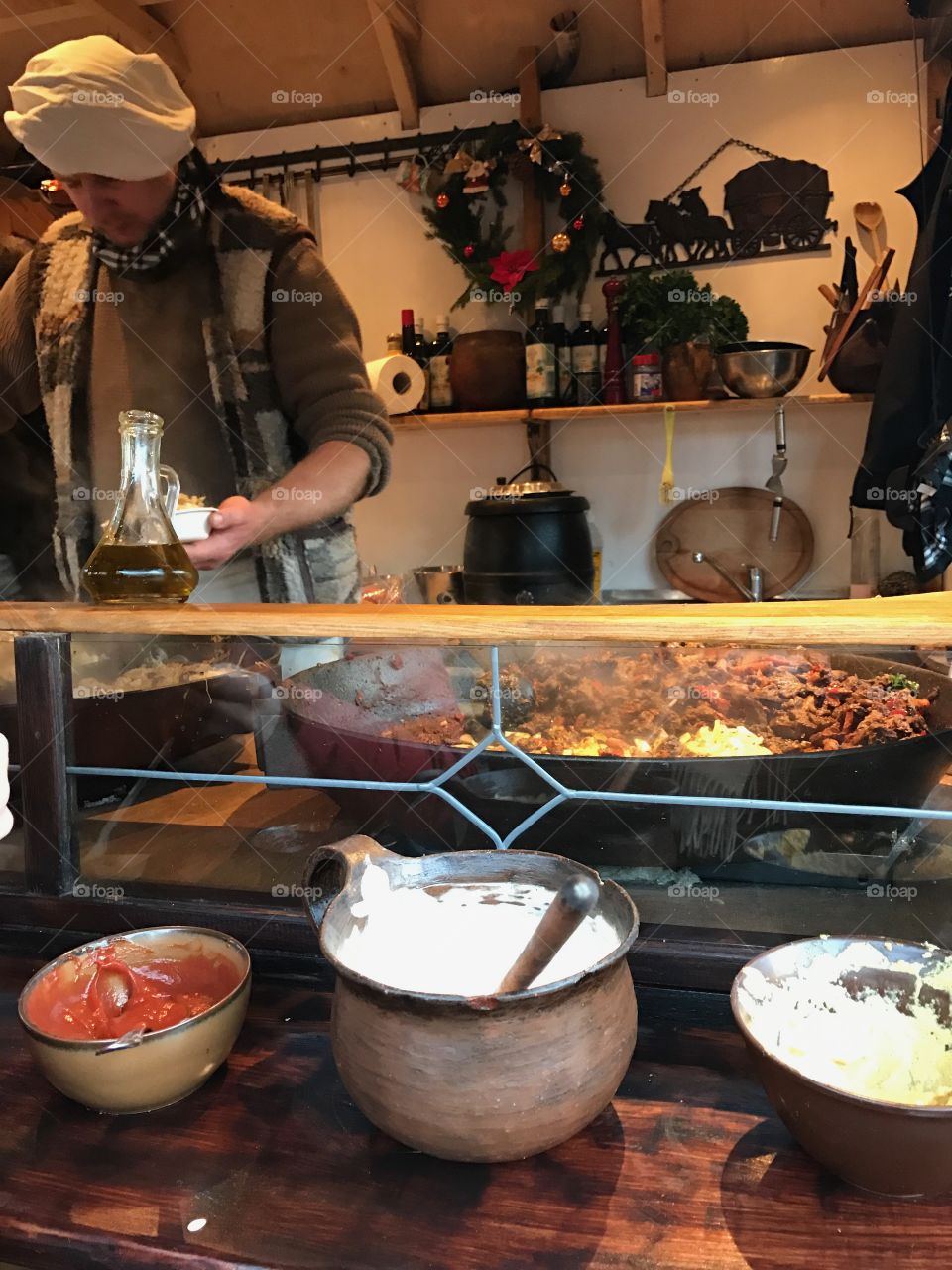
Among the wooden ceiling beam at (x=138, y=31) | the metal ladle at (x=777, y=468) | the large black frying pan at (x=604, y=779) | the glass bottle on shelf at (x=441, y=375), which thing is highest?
the wooden ceiling beam at (x=138, y=31)

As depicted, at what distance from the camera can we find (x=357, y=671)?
3.99 feet

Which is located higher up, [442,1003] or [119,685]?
[119,685]

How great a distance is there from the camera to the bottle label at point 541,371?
3.49 metres

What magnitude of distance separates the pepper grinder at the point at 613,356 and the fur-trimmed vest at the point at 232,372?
1.59 metres

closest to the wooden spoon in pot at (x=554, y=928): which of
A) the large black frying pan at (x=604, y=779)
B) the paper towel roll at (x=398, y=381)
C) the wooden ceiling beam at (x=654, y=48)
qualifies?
the large black frying pan at (x=604, y=779)

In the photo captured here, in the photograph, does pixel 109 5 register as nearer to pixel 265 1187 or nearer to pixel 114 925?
pixel 114 925

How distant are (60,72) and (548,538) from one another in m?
1.76

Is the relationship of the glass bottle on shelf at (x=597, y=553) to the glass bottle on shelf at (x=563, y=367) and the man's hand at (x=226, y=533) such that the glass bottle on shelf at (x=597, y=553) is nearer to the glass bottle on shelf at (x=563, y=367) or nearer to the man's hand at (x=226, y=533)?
the glass bottle on shelf at (x=563, y=367)

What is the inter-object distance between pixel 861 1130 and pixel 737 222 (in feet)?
11.4

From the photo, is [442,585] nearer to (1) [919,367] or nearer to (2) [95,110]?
(1) [919,367]

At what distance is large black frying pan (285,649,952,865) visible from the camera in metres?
1.16

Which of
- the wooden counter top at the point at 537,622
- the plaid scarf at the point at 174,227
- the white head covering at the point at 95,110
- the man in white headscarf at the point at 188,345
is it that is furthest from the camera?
the plaid scarf at the point at 174,227

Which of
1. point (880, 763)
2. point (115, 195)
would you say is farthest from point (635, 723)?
point (115, 195)

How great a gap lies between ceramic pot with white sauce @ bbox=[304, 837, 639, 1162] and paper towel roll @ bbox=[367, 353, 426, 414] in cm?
282
